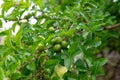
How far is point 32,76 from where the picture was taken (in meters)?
1.18

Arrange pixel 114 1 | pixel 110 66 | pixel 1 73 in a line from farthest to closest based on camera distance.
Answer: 1. pixel 110 66
2. pixel 114 1
3. pixel 1 73

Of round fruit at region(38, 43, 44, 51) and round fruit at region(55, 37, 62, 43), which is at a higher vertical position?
round fruit at region(55, 37, 62, 43)

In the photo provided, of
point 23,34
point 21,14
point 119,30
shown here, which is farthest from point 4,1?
point 119,30

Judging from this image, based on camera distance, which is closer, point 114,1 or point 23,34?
point 23,34

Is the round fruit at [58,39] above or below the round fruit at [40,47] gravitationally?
above

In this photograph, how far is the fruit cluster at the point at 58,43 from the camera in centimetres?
120

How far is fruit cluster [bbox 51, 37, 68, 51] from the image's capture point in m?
1.20

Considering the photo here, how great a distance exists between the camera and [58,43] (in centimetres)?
121

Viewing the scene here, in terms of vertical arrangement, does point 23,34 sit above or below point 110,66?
above

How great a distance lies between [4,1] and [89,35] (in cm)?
40

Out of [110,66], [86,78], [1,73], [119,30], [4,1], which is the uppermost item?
[4,1]

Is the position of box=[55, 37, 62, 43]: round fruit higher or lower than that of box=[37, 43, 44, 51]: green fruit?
higher

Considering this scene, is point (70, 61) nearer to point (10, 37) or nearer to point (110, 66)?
point (10, 37)

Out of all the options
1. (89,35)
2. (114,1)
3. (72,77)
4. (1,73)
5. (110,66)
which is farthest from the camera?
(110,66)
